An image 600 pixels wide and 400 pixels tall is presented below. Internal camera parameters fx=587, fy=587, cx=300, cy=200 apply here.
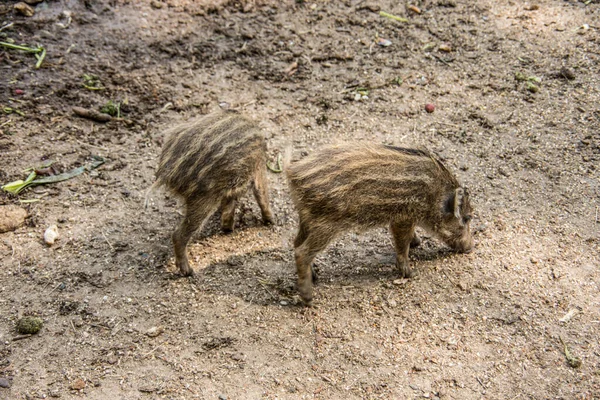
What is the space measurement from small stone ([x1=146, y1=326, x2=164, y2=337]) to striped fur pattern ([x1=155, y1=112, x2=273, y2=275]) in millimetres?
519

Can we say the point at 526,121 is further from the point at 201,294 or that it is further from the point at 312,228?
the point at 201,294

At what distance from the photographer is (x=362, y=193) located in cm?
392

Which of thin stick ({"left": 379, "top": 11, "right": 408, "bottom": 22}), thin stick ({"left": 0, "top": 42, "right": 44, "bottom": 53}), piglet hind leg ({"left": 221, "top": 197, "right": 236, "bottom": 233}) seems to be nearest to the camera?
piglet hind leg ({"left": 221, "top": 197, "right": 236, "bottom": 233})

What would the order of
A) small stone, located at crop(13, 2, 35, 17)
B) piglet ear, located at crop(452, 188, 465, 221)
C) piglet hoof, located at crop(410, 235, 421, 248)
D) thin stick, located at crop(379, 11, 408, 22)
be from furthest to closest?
thin stick, located at crop(379, 11, 408, 22) < small stone, located at crop(13, 2, 35, 17) < piglet hoof, located at crop(410, 235, 421, 248) < piglet ear, located at crop(452, 188, 465, 221)

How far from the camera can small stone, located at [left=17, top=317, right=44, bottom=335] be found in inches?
152

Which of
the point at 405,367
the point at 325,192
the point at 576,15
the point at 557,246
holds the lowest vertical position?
the point at 405,367

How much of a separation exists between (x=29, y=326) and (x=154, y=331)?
81 cm

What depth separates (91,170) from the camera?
16.9 ft

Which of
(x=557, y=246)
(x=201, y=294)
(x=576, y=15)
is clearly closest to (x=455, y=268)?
(x=557, y=246)

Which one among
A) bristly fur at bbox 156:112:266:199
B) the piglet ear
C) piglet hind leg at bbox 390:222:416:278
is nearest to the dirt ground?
piglet hind leg at bbox 390:222:416:278

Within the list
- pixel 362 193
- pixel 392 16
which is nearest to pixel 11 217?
pixel 362 193

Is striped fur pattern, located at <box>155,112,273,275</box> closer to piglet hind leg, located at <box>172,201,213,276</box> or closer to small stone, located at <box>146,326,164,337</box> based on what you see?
piglet hind leg, located at <box>172,201,213,276</box>

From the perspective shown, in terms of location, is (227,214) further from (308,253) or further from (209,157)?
(308,253)

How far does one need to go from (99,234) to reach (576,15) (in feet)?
19.2
